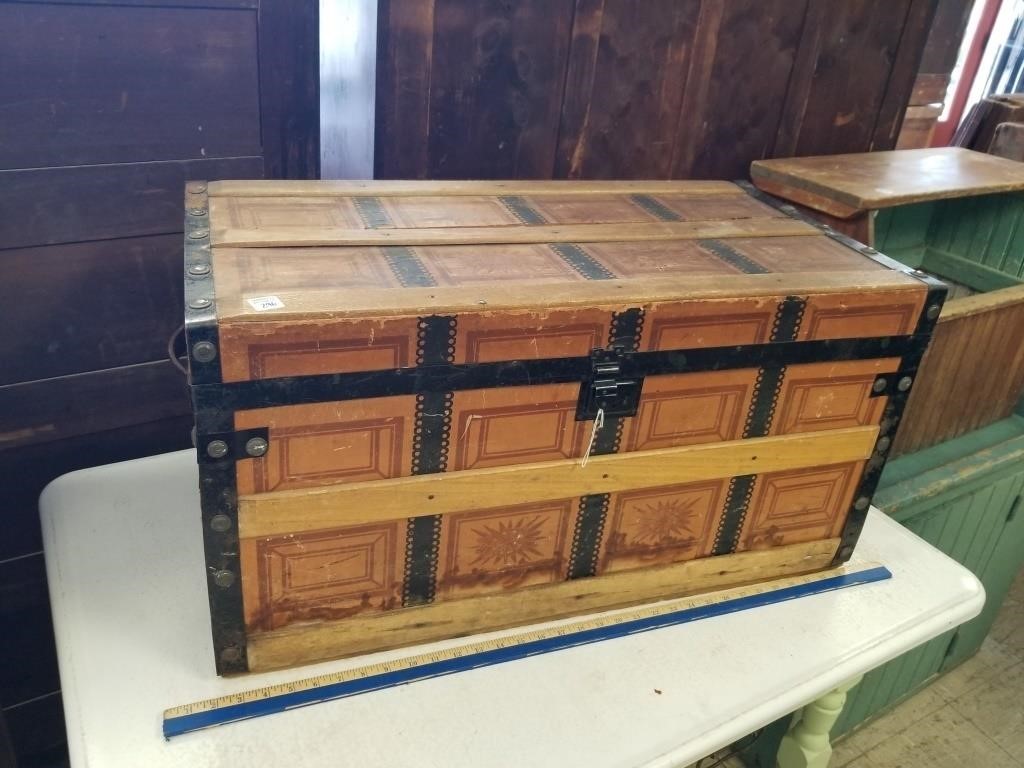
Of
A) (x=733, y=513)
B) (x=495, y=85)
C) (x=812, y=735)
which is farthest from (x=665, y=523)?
(x=495, y=85)

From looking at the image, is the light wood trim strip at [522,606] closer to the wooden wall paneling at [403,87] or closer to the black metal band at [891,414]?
the black metal band at [891,414]

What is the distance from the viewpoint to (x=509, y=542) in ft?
3.49

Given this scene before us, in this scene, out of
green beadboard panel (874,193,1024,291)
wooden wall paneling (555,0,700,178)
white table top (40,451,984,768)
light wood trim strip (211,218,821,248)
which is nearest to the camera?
white table top (40,451,984,768)

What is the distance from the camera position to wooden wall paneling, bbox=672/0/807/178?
1538 mm

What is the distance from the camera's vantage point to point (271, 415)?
88 centimetres

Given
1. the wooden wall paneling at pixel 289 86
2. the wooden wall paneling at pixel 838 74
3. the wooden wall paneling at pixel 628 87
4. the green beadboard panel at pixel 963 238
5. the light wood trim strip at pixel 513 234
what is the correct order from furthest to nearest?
the green beadboard panel at pixel 963 238
the wooden wall paneling at pixel 838 74
the wooden wall paneling at pixel 628 87
the wooden wall paneling at pixel 289 86
the light wood trim strip at pixel 513 234

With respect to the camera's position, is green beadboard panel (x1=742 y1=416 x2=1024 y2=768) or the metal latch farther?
green beadboard panel (x1=742 y1=416 x2=1024 y2=768)

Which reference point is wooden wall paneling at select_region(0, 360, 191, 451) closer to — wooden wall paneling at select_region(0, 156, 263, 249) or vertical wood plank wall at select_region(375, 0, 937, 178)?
wooden wall paneling at select_region(0, 156, 263, 249)

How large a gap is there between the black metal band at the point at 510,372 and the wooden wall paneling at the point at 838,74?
0.72 meters

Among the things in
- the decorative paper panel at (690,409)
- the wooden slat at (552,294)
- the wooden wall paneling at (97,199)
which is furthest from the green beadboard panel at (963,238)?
the wooden wall paneling at (97,199)

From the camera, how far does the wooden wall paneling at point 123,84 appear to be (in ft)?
3.59

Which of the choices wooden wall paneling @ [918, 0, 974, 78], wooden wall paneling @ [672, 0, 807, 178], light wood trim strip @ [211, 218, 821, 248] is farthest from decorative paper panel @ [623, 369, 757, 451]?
wooden wall paneling @ [918, 0, 974, 78]

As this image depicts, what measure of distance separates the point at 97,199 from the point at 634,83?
2.92 feet

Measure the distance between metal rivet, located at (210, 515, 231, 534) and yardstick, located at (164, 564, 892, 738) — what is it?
0.21m
